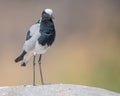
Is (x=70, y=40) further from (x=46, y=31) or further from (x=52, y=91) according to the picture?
(x=52, y=91)

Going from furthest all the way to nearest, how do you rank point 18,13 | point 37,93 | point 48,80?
point 18,13 → point 48,80 → point 37,93

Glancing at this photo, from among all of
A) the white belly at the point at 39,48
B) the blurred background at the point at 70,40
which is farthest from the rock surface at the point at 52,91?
the blurred background at the point at 70,40

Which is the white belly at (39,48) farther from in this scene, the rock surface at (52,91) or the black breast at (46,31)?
the rock surface at (52,91)

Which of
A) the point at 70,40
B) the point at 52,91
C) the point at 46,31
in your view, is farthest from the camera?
the point at 70,40

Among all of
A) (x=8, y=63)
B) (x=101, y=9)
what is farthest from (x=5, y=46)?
(x=101, y=9)

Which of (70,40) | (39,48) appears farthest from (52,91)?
(70,40)

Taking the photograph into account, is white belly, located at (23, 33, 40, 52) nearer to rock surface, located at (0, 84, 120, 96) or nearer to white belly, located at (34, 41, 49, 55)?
white belly, located at (34, 41, 49, 55)

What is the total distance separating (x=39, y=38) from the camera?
3312mm

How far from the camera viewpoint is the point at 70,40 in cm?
546

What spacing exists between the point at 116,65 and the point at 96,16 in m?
0.55

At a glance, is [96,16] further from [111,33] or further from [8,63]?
[8,63]

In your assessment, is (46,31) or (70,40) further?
(70,40)

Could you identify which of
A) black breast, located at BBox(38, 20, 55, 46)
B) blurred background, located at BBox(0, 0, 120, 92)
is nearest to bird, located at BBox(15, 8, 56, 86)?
black breast, located at BBox(38, 20, 55, 46)

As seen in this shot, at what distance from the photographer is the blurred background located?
5.24 m
